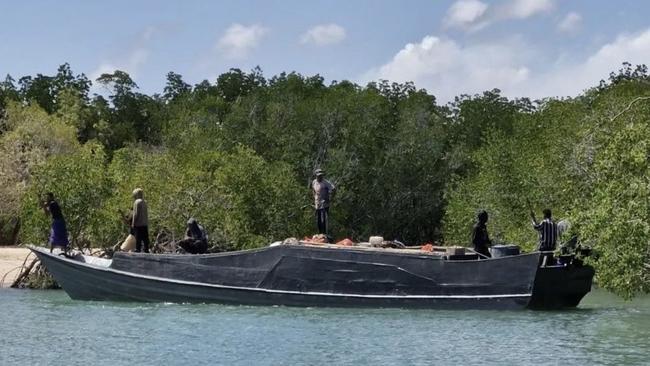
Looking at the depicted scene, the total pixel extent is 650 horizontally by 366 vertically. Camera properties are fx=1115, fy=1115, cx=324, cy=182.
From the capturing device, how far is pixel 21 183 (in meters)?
43.7

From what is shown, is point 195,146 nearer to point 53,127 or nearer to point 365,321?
point 53,127

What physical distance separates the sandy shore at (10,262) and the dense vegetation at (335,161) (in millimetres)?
1334

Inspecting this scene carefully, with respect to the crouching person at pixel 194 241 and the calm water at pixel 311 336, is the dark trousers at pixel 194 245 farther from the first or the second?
the calm water at pixel 311 336

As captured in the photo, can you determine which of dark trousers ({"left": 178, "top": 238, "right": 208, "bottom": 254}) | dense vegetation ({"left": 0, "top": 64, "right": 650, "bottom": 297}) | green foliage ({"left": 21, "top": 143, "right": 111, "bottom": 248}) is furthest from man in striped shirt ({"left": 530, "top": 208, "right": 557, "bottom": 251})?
green foliage ({"left": 21, "top": 143, "right": 111, "bottom": 248})

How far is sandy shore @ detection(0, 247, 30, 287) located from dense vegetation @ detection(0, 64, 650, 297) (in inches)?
52.5

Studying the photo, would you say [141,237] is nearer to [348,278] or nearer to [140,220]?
[140,220]

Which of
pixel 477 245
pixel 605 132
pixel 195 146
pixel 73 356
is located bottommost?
pixel 73 356

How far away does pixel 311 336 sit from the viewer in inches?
677

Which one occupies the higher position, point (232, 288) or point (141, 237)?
point (141, 237)

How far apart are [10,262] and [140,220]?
15.4m

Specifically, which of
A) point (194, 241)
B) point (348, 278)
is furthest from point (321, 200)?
point (194, 241)

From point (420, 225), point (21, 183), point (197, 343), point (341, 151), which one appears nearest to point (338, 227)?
point (341, 151)

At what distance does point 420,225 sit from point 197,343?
1205 inches

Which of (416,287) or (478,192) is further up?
(478,192)
